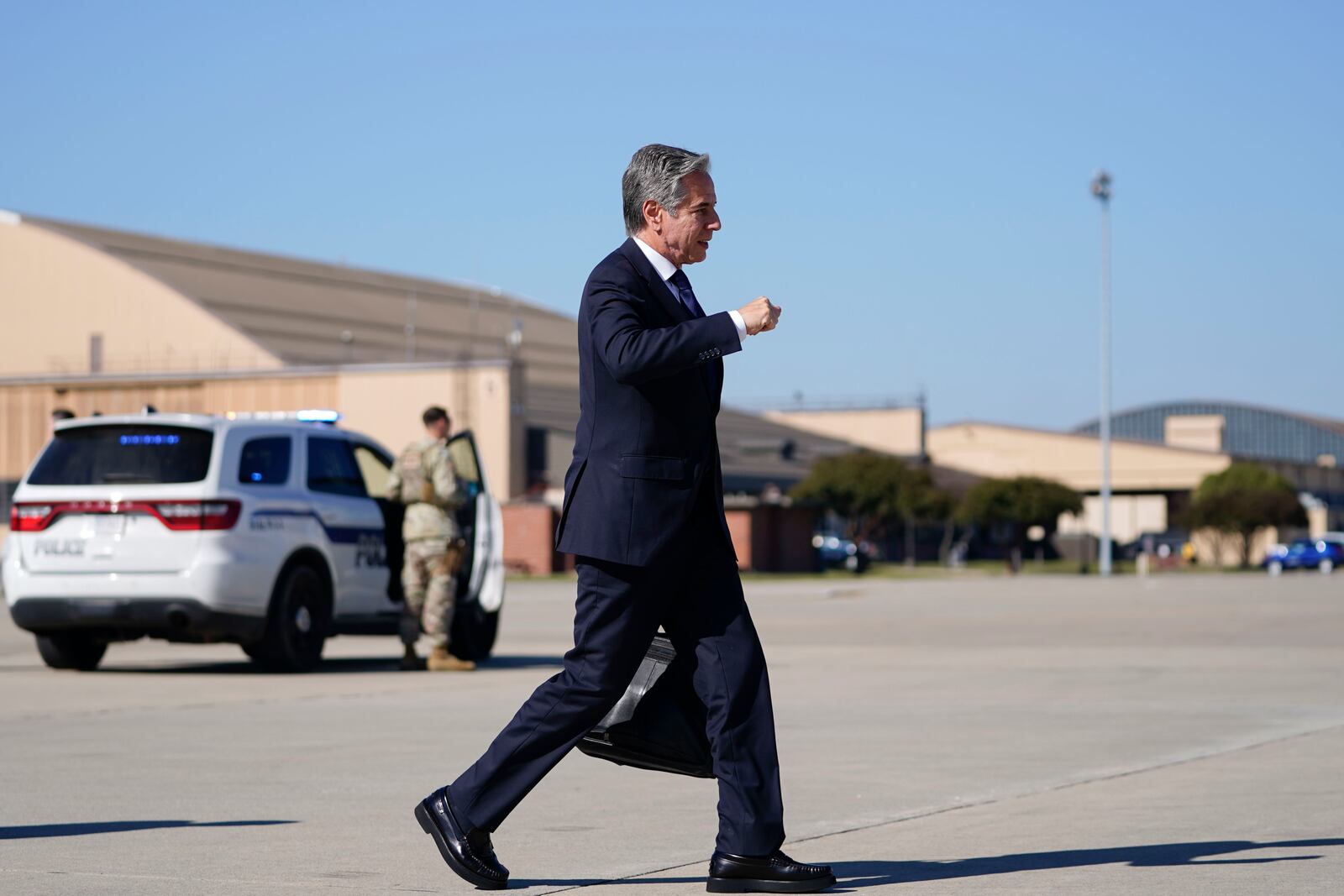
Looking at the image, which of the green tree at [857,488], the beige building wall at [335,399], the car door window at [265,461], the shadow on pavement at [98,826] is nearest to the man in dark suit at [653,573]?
the shadow on pavement at [98,826]

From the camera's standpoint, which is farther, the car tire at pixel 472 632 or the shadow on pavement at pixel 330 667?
the car tire at pixel 472 632

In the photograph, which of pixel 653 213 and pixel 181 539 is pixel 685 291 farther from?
pixel 181 539

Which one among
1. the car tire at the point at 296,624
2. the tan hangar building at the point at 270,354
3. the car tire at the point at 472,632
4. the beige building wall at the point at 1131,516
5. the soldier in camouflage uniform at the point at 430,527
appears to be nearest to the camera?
the car tire at the point at 296,624

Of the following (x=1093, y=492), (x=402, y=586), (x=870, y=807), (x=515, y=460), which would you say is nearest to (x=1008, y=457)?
(x=1093, y=492)

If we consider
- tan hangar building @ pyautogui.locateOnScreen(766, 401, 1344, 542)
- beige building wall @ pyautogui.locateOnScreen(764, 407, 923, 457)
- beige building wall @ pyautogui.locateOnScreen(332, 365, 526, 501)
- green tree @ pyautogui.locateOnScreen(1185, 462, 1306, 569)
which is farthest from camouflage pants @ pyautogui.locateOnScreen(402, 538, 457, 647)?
beige building wall @ pyautogui.locateOnScreen(764, 407, 923, 457)

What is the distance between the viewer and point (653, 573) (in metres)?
5.31

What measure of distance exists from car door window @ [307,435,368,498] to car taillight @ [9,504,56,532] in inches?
72.3

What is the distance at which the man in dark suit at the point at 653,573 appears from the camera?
5.28 m

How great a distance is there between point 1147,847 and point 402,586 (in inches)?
377

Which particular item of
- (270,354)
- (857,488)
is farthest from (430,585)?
(270,354)

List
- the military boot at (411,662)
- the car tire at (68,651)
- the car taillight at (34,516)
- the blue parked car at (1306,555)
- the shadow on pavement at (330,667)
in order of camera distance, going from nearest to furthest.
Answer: the car taillight at (34,516) → the car tire at (68,651) → the shadow on pavement at (330,667) → the military boot at (411,662) → the blue parked car at (1306,555)

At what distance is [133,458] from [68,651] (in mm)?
1912

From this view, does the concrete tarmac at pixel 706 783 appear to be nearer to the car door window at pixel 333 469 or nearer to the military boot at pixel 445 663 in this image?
the military boot at pixel 445 663

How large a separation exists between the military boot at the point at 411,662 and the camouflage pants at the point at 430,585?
18.7 inches
